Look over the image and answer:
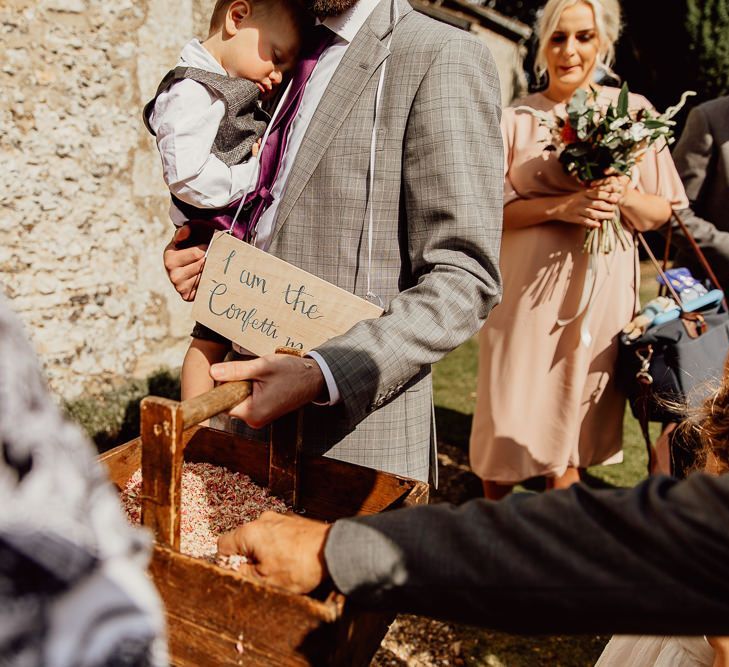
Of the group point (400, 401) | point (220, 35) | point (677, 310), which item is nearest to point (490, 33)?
point (677, 310)

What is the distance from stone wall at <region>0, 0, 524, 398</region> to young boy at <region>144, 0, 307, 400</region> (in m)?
2.22

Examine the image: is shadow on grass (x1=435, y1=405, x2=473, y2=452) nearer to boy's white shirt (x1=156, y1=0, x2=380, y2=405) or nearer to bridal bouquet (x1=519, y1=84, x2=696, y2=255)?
bridal bouquet (x1=519, y1=84, x2=696, y2=255)

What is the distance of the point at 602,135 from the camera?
280 centimetres

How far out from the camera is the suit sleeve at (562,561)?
0.86m

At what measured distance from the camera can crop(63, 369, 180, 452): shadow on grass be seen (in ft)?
13.5

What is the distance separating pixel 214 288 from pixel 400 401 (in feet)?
1.73

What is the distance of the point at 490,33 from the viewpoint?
840 cm

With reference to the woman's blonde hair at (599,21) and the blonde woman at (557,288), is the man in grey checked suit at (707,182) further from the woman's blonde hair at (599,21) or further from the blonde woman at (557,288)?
the woman's blonde hair at (599,21)

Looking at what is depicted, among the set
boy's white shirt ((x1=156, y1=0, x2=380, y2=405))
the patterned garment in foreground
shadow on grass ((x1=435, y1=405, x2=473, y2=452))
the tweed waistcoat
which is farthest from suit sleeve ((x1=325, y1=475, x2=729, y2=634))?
shadow on grass ((x1=435, y1=405, x2=473, y2=452))

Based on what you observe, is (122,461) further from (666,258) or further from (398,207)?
(666,258)

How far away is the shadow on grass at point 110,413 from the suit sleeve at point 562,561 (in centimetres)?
348

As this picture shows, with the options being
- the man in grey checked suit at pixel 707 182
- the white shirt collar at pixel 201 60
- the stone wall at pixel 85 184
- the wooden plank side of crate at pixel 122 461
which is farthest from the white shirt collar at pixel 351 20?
the stone wall at pixel 85 184

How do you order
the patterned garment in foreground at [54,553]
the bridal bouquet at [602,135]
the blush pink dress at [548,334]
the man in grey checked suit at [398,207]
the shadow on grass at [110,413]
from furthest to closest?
the shadow on grass at [110,413], the blush pink dress at [548,334], the bridal bouquet at [602,135], the man in grey checked suit at [398,207], the patterned garment in foreground at [54,553]

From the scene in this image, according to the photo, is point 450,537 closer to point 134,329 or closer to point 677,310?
point 677,310
